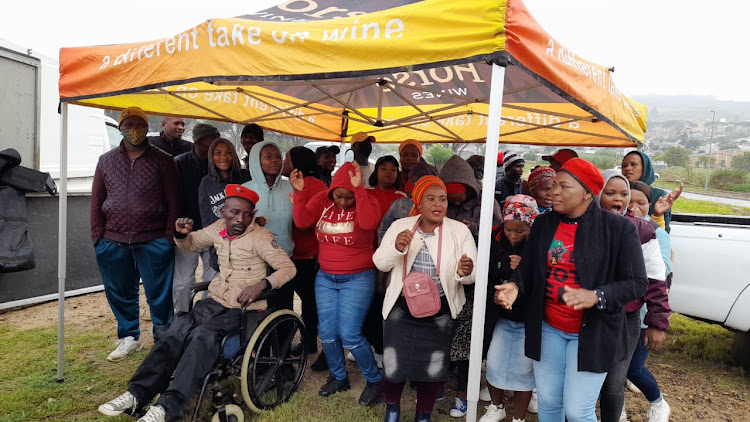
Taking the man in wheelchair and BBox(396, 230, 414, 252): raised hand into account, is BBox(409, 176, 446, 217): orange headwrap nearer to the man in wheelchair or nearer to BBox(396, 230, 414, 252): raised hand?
BBox(396, 230, 414, 252): raised hand

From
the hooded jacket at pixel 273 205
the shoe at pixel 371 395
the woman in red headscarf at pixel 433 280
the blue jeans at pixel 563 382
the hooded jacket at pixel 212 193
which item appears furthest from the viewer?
the hooded jacket at pixel 212 193

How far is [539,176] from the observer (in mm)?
3732

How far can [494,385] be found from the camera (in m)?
2.96

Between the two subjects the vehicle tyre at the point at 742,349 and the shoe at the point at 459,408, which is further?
the vehicle tyre at the point at 742,349

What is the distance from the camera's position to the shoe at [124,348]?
4.20 m

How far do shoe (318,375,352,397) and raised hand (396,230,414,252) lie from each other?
59.5 inches

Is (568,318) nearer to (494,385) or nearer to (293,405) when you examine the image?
(494,385)

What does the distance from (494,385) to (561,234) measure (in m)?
1.17

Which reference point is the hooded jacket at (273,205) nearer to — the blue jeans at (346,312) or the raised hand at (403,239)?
the blue jeans at (346,312)

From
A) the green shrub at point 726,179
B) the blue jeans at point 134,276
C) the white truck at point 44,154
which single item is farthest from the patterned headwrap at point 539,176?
the green shrub at point 726,179

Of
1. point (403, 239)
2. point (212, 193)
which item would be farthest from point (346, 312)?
point (212, 193)

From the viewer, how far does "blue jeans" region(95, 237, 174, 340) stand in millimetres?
4078

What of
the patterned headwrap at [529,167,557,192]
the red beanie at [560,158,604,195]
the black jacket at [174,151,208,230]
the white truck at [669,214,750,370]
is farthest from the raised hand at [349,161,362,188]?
the white truck at [669,214,750,370]

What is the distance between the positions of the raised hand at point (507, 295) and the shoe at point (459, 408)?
1468mm
